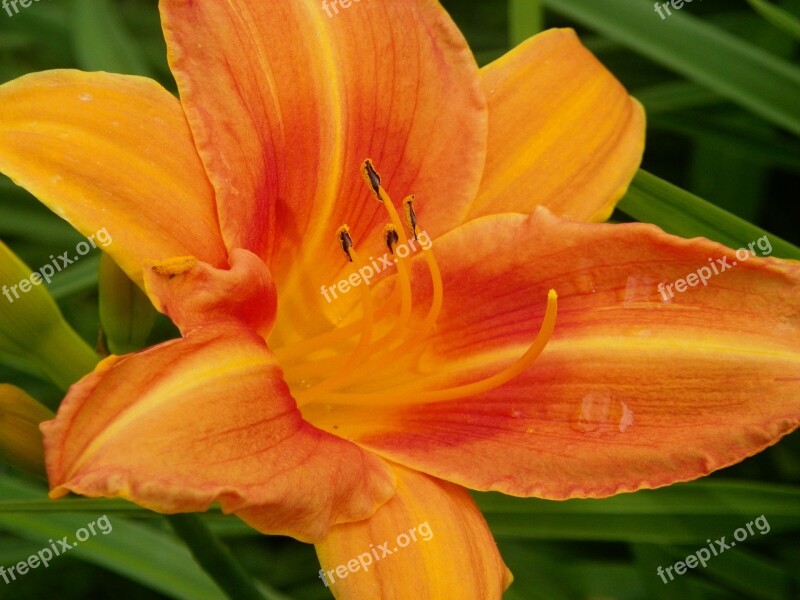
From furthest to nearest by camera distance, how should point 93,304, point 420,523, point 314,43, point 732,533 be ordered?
point 93,304
point 732,533
point 314,43
point 420,523

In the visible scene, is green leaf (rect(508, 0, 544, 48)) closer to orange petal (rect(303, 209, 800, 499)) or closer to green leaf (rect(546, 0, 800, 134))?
green leaf (rect(546, 0, 800, 134))

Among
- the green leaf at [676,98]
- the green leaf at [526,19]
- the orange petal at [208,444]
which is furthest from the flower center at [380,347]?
the green leaf at [676,98]

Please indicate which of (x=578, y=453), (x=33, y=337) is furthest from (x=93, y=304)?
(x=578, y=453)

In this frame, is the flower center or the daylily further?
the flower center

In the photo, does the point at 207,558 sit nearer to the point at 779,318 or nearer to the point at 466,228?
the point at 466,228

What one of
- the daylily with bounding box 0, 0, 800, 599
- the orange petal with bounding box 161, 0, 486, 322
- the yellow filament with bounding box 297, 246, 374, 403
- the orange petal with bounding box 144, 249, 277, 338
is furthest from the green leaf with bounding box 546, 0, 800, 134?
the orange petal with bounding box 144, 249, 277, 338

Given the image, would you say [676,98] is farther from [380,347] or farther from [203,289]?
[203,289]
